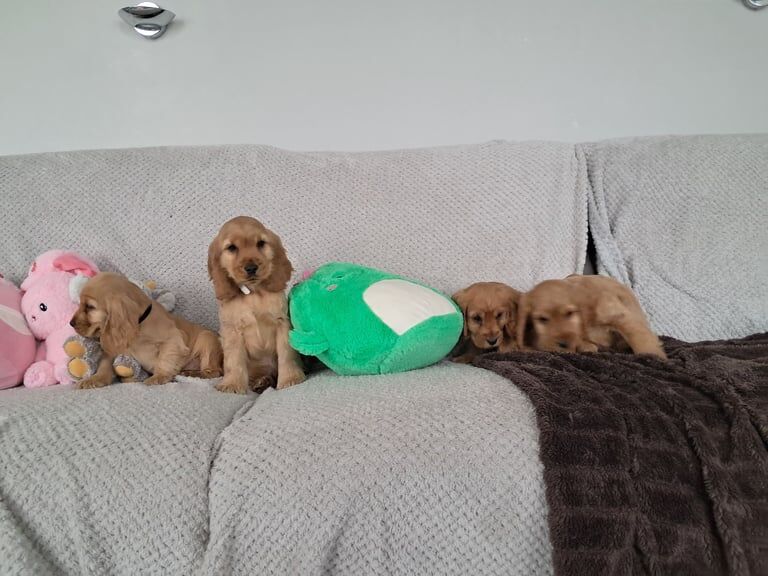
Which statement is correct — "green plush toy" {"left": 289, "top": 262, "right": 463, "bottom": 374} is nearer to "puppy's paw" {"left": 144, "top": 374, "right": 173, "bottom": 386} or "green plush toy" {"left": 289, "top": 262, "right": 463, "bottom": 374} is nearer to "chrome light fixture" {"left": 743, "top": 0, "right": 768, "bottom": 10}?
"puppy's paw" {"left": 144, "top": 374, "right": 173, "bottom": 386}

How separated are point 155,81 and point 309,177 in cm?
107

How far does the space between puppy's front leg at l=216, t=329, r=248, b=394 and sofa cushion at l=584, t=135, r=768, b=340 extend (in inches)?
61.1

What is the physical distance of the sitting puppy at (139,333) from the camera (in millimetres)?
1858

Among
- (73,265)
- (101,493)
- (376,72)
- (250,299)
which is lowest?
(101,493)

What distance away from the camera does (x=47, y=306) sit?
6.72 feet

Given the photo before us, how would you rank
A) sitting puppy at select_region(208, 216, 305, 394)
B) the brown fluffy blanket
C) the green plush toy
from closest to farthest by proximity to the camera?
the brown fluffy blanket, the green plush toy, sitting puppy at select_region(208, 216, 305, 394)

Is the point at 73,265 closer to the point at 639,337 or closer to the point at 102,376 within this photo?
the point at 102,376

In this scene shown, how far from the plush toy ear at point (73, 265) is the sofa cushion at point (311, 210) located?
0.19 m

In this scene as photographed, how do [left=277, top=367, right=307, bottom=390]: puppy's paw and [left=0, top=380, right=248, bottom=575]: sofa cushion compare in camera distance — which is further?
[left=277, top=367, right=307, bottom=390]: puppy's paw

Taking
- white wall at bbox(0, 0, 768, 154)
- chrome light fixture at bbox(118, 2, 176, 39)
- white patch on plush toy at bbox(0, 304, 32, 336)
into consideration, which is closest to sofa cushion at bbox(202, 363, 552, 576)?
white patch on plush toy at bbox(0, 304, 32, 336)

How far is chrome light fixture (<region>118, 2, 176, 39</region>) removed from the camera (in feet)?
9.16

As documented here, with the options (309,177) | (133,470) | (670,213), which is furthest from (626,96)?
(133,470)

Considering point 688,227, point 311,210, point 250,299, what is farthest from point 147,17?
point 688,227

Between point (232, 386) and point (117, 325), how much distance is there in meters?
0.42
